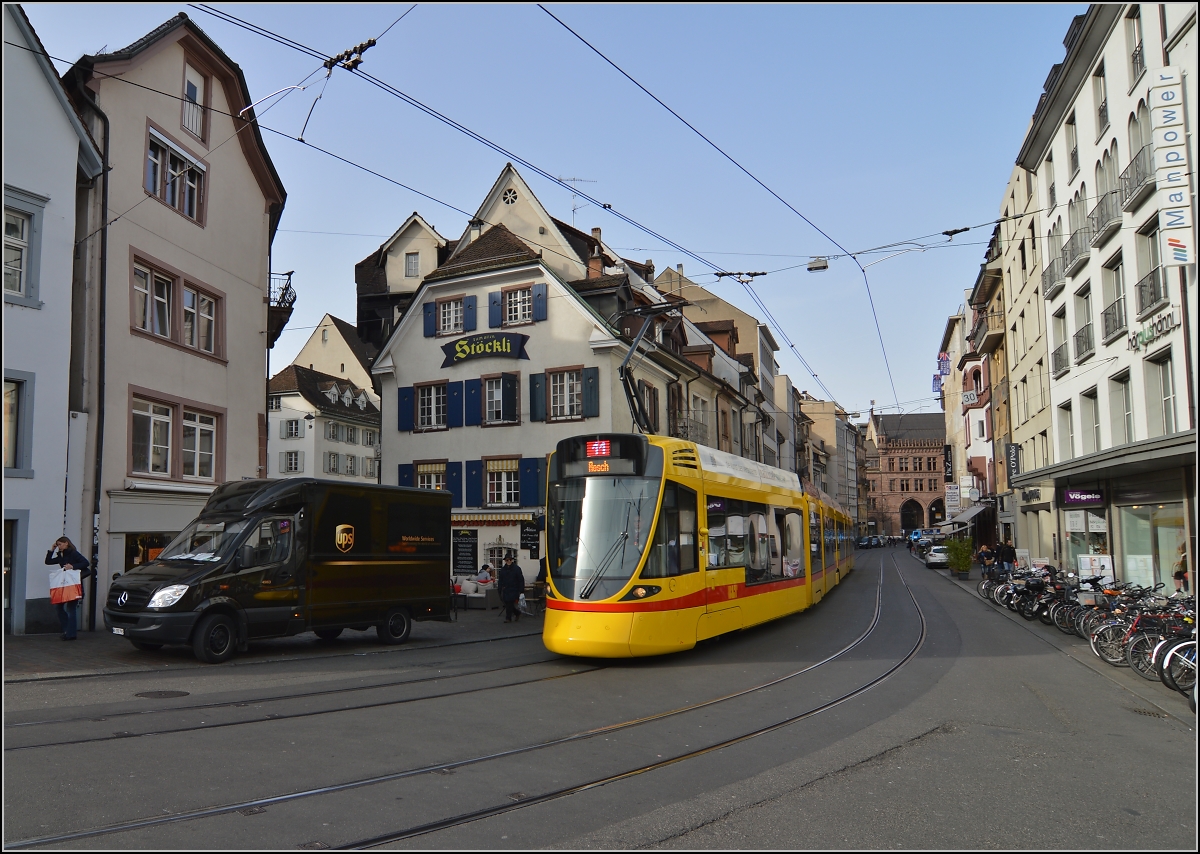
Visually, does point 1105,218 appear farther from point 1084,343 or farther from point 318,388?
point 318,388

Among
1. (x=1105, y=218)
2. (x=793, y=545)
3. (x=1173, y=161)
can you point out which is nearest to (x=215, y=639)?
(x=793, y=545)

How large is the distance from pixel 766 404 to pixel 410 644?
45152 millimetres

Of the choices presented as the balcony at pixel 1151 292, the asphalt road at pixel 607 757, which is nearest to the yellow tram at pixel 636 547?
the asphalt road at pixel 607 757

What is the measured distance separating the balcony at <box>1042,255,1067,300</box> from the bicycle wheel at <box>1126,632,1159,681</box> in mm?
16656

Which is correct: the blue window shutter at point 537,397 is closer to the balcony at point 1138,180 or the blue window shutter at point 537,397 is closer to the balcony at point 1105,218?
the balcony at point 1105,218

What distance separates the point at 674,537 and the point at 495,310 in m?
21.1

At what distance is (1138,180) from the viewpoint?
20031 mm

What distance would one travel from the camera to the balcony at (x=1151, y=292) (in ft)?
63.9

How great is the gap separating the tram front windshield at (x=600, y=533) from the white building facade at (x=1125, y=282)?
31.6ft

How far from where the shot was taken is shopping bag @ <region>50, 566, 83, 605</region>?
15.0 metres

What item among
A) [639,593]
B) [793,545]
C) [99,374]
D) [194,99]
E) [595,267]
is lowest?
[639,593]

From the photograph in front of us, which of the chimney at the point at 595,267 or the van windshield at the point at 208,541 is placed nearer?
the van windshield at the point at 208,541

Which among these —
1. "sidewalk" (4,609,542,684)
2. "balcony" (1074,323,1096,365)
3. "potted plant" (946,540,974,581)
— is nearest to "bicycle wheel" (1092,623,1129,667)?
"sidewalk" (4,609,542,684)

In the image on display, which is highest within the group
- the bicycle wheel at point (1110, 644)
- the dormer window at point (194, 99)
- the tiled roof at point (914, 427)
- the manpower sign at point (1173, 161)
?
the tiled roof at point (914, 427)
